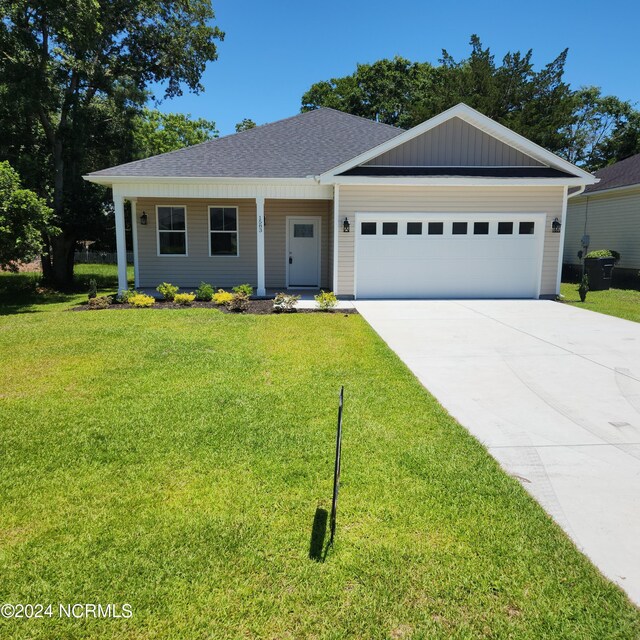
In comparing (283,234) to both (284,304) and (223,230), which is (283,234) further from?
(284,304)

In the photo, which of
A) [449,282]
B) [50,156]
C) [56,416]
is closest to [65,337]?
[56,416]

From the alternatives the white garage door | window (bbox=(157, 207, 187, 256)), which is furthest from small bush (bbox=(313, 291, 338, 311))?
window (bbox=(157, 207, 187, 256))

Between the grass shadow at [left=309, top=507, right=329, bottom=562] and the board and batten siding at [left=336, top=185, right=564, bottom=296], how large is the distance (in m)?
10.3

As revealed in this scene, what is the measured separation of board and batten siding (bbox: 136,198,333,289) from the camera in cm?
1523

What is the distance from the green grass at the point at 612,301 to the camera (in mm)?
11625

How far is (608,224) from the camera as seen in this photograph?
20.0 metres

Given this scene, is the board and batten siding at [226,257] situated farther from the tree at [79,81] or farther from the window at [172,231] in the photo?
the tree at [79,81]

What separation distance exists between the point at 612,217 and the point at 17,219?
2059 centimetres

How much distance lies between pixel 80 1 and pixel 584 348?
50.1 ft

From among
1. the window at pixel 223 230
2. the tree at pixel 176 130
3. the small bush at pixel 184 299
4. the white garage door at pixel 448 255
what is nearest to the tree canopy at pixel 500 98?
the tree at pixel 176 130

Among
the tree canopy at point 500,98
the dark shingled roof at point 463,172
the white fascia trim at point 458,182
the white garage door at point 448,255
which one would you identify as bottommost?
the white garage door at point 448,255

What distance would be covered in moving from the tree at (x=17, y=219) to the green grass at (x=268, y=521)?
7.20 metres

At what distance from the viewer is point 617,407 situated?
5191mm

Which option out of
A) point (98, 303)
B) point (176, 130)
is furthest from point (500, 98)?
point (176, 130)
